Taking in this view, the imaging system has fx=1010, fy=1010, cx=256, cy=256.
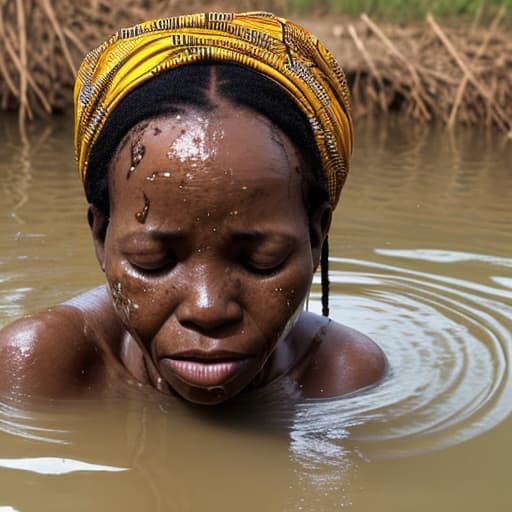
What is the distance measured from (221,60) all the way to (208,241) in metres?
0.48

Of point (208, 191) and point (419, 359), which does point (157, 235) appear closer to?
point (208, 191)

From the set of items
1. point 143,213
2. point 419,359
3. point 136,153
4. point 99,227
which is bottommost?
point 419,359

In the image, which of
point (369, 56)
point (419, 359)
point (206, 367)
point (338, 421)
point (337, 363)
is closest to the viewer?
point (206, 367)

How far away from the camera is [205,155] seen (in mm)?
2287

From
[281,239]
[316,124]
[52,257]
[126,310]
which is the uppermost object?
[316,124]

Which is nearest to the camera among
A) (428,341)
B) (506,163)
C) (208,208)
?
(208,208)

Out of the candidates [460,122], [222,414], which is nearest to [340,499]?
[222,414]

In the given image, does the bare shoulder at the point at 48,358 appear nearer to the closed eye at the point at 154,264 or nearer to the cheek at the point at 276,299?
the closed eye at the point at 154,264

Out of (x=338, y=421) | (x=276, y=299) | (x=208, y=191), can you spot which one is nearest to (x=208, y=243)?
(x=208, y=191)

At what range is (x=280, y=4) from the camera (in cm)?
931

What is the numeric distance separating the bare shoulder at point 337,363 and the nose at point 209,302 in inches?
26.4

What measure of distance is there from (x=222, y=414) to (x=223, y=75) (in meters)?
0.94

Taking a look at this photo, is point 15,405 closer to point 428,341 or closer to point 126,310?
point 126,310

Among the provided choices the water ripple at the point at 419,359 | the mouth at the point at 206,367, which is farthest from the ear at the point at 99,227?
the water ripple at the point at 419,359
